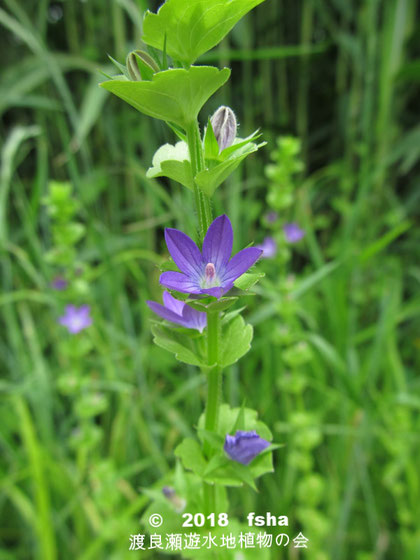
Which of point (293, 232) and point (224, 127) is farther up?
point (293, 232)

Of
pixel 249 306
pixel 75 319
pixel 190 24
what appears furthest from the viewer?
pixel 249 306

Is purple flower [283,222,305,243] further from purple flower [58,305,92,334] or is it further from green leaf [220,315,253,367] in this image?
green leaf [220,315,253,367]

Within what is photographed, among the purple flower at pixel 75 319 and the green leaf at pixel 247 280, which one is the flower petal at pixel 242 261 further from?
the purple flower at pixel 75 319

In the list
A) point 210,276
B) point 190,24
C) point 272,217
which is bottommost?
point 210,276

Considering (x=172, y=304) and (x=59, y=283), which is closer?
(x=172, y=304)

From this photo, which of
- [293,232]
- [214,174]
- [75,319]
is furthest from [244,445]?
[293,232]

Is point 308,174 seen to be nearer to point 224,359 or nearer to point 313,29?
point 313,29

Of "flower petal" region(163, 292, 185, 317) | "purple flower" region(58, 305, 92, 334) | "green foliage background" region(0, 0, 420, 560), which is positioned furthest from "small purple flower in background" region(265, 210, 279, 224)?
"flower petal" region(163, 292, 185, 317)

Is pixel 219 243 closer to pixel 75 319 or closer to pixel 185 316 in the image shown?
pixel 185 316
